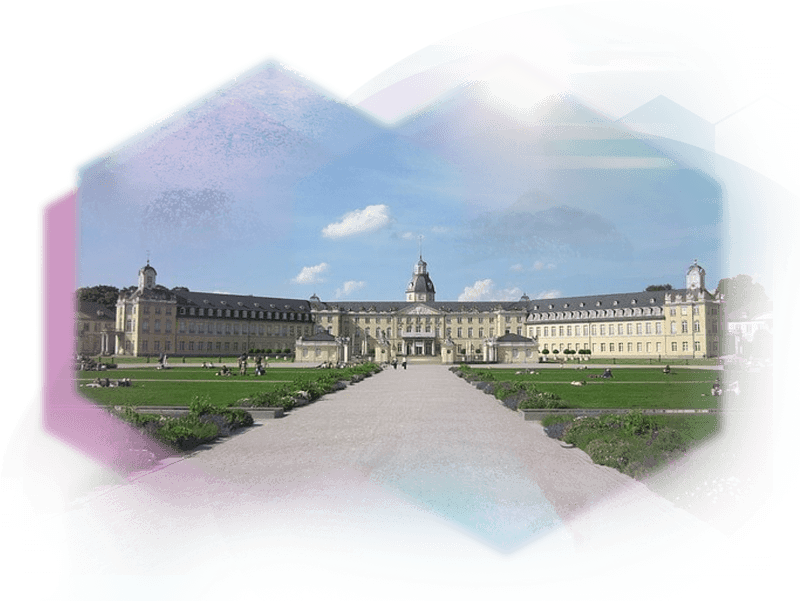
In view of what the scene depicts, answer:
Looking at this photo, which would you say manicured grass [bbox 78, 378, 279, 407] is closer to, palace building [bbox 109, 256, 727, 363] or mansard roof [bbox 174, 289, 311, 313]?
palace building [bbox 109, 256, 727, 363]

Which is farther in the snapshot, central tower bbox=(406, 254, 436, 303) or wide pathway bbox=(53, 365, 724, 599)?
central tower bbox=(406, 254, 436, 303)

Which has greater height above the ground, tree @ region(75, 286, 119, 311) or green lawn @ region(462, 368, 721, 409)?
tree @ region(75, 286, 119, 311)

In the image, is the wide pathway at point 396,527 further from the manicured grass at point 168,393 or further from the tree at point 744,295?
the tree at point 744,295

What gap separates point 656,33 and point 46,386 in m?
5.43

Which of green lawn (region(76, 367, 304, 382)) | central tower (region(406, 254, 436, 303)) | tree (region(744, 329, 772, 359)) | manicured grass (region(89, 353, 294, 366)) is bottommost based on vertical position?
green lawn (region(76, 367, 304, 382))

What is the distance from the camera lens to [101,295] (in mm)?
4324

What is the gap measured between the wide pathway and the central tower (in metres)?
1.27

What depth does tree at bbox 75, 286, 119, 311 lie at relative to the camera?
429 cm

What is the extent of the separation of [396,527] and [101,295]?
2862mm

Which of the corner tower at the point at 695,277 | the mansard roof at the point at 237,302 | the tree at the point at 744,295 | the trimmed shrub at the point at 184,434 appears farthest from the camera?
the trimmed shrub at the point at 184,434

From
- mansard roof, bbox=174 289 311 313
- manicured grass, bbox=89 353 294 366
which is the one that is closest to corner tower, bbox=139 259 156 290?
mansard roof, bbox=174 289 311 313

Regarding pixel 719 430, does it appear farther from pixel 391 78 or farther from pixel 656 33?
pixel 391 78

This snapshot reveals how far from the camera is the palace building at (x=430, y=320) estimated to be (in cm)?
405

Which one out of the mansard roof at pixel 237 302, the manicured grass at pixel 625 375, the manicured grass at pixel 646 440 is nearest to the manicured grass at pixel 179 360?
the mansard roof at pixel 237 302
